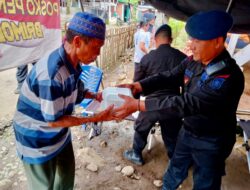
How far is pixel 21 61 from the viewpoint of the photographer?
131 inches

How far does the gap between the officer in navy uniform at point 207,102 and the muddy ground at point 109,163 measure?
1.03m

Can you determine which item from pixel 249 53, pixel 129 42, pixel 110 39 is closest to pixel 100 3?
pixel 129 42

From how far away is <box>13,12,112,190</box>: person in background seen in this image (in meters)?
1.45

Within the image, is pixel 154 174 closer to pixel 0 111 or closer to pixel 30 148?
pixel 30 148

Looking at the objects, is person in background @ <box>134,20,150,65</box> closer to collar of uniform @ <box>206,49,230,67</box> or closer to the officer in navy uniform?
the officer in navy uniform

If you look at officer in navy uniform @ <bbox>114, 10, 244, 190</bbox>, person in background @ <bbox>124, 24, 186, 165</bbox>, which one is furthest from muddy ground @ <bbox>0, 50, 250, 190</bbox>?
officer in navy uniform @ <bbox>114, 10, 244, 190</bbox>

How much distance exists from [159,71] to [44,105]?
179 cm

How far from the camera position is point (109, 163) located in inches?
131

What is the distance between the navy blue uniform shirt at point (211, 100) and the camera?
169 cm

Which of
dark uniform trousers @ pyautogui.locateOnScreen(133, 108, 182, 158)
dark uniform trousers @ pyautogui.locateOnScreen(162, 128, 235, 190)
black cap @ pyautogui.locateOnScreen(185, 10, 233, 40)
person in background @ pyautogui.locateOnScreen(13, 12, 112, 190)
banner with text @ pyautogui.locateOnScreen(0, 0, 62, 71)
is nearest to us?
person in background @ pyautogui.locateOnScreen(13, 12, 112, 190)

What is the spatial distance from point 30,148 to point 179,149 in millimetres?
1457

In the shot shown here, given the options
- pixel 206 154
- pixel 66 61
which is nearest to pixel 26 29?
pixel 66 61

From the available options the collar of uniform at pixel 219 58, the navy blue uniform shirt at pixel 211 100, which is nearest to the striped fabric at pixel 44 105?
the navy blue uniform shirt at pixel 211 100

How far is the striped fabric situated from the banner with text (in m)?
1.64
